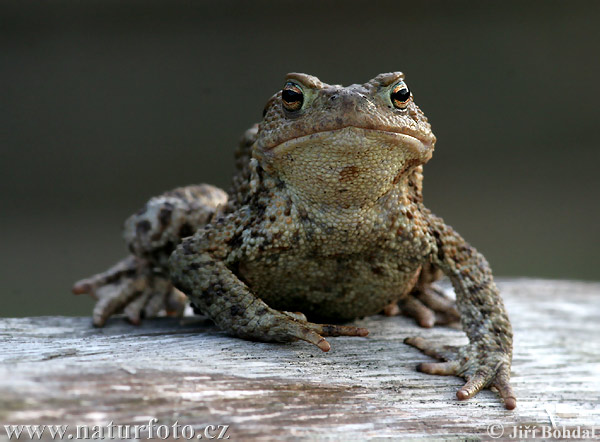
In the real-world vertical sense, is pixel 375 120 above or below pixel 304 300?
above

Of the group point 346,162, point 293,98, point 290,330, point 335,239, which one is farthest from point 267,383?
point 293,98

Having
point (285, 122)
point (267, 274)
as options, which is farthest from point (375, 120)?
point (267, 274)

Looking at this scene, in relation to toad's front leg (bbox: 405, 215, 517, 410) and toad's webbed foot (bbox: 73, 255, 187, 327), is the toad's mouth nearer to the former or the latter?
toad's front leg (bbox: 405, 215, 517, 410)

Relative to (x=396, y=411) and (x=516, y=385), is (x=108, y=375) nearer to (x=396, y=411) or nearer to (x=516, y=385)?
(x=396, y=411)

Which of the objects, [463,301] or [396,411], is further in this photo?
[463,301]

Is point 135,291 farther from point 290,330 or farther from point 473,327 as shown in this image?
point 473,327

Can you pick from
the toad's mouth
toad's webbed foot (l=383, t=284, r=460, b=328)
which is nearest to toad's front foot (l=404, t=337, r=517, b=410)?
toad's webbed foot (l=383, t=284, r=460, b=328)
